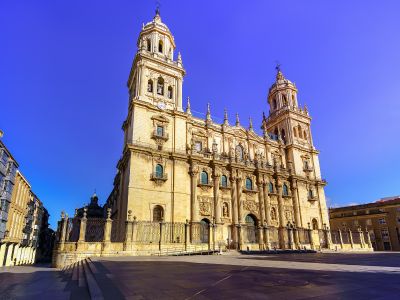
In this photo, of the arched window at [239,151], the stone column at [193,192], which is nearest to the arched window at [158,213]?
the stone column at [193,192]

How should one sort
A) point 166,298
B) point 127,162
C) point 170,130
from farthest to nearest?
point 170,130 < point 127,162 < point 166,298

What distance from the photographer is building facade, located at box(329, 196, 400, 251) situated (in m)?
43.9

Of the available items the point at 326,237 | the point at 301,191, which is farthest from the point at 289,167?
the point at 326,237

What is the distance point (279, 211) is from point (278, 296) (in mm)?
29248

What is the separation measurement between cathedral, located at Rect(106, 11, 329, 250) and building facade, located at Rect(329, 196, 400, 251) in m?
17.3

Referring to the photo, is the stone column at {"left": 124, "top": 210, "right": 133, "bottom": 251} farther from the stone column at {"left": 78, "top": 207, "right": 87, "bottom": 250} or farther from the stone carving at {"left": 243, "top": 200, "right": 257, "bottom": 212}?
the stone carving at {"left": 243, "top": 200, "right": 257, "bottom": 212}

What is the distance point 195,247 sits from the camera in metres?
22.1

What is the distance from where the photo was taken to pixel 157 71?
97.0 ft

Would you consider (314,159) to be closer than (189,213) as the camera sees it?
No

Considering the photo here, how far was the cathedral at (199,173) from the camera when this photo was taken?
2422cm

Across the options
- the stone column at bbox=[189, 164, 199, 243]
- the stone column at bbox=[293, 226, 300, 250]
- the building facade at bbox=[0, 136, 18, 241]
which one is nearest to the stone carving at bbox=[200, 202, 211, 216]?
the stone column at bbox=[189, 164, 199, 243]

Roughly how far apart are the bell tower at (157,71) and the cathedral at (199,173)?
12 cm

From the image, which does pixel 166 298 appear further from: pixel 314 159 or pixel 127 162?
pixel 314 159

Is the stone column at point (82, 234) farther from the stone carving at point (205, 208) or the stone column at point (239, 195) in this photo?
the stone column at point (239, 195)
